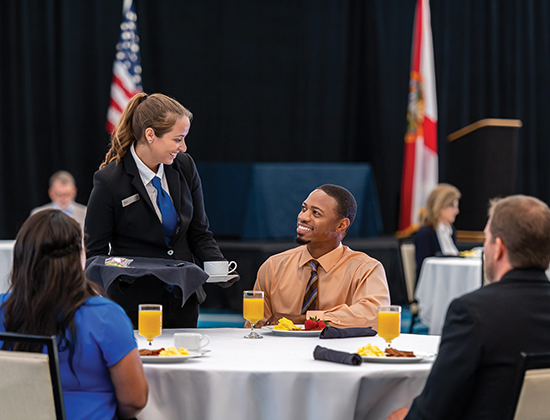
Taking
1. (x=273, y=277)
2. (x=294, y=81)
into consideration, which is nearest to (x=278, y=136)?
(x=294, y=81)

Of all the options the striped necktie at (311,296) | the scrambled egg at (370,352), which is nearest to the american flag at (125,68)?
the striped necktie at (311,296)

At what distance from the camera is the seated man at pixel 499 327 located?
1.53m

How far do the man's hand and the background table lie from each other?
18.3 feet

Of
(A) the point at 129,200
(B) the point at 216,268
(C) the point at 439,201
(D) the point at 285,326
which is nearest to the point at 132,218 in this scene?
(A) the point at 129,200

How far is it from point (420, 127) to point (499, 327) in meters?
7.49

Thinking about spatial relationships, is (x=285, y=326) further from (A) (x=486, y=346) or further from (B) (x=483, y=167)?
(B) (x=483, y=167)

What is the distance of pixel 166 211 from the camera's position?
261 centimetres

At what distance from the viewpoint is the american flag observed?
26.3ft

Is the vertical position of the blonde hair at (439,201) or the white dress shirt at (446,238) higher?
the blonde hair at (439,201)

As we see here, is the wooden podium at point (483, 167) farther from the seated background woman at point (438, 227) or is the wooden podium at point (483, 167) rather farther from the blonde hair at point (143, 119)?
the blonde hair at point (143, 119)

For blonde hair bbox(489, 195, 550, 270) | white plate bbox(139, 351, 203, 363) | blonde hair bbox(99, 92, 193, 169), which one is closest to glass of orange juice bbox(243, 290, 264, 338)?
white plate bbox(139, 351, 203, 363)

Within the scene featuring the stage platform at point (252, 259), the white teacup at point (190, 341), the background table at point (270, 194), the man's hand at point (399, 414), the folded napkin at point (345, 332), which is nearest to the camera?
the man's hand at point (399, 414)

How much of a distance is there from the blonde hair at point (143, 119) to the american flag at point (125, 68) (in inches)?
215

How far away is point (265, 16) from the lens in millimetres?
9383
